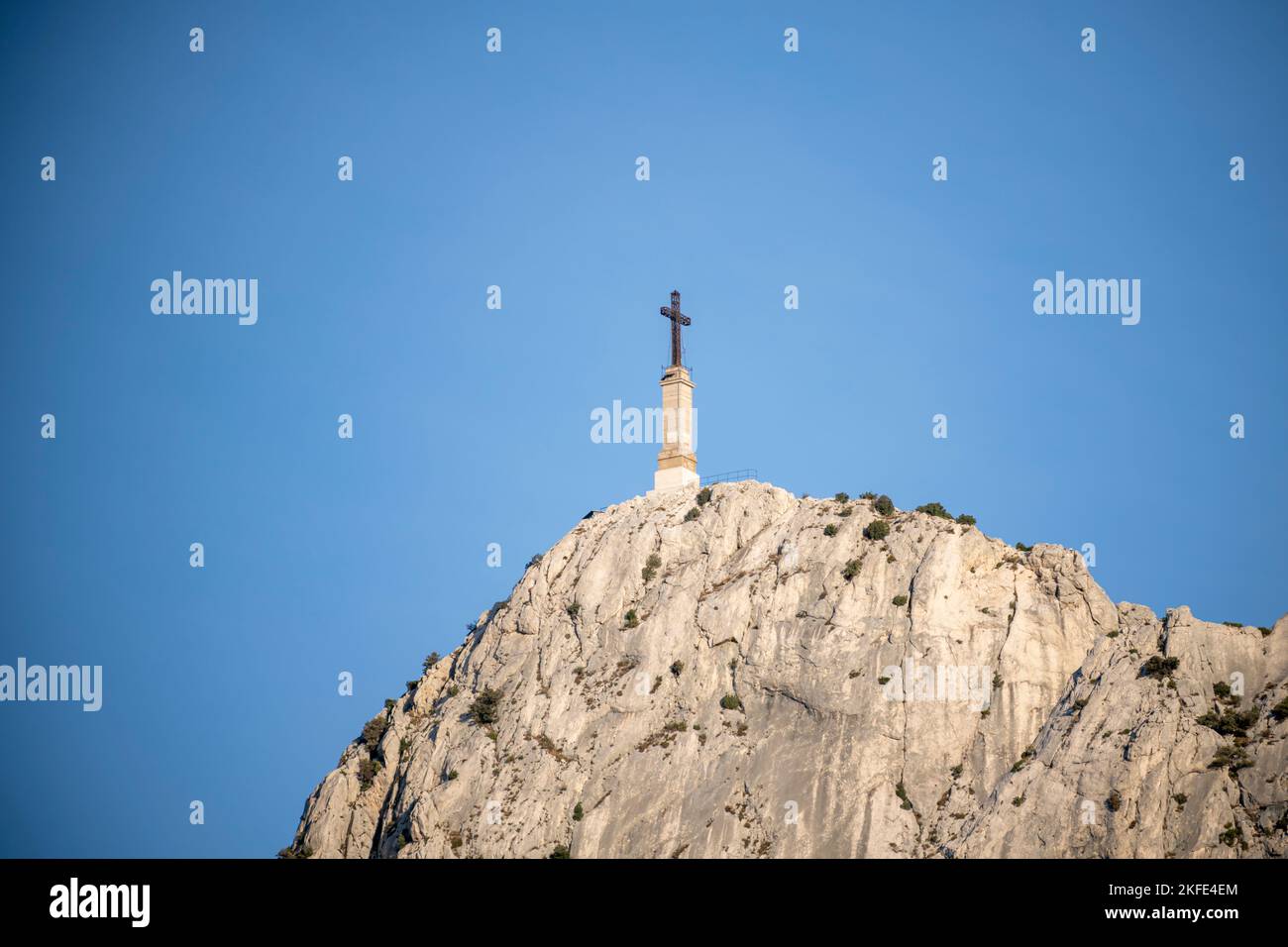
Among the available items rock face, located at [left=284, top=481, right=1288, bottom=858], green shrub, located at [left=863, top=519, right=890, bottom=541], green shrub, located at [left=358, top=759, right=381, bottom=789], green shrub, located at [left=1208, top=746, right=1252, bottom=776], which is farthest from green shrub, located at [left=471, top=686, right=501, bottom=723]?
green shrub, located at [left=1208, top=746, right=1252, bottom=776]

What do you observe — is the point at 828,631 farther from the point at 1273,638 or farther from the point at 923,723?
the point at 1273,638

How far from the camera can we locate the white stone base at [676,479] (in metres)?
126

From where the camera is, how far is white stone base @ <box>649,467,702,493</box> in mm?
126000

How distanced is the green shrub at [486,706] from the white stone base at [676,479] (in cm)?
2301

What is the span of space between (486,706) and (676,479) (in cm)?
2552

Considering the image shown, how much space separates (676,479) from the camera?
126m

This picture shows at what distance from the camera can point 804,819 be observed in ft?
320

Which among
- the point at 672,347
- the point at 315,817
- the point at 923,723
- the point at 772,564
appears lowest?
the point at 315,817
